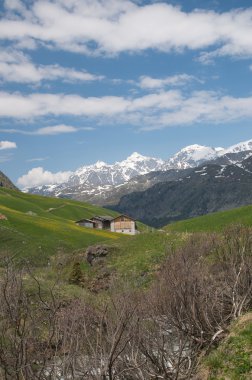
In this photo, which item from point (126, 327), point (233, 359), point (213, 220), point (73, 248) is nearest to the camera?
point (126, 327)

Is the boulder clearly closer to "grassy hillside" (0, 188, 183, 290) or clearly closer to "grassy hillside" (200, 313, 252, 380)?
"grassy hillside" (0, 188, 183, 290)

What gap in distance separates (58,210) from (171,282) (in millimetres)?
168476

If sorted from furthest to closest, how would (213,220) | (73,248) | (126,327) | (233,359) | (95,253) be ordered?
(73,248) → (213,220) → (95,253) → (233,359) → (126,327)

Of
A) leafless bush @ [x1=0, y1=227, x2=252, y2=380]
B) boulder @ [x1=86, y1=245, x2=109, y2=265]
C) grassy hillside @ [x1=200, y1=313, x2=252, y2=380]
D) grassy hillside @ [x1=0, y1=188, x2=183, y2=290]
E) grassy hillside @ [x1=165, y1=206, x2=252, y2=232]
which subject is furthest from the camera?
grassy hillside @ [x1=165, y1=206, x2=252, y2=232]

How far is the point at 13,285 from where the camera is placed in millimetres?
10969

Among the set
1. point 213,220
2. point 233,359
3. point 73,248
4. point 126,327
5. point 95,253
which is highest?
point 213,220

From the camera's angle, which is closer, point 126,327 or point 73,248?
point 126,327

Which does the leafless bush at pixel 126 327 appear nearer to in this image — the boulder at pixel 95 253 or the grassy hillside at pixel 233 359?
the grassy hillside at pixel 233 359

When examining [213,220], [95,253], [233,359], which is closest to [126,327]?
[233,359]

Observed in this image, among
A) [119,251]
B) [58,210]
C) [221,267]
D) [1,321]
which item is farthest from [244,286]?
[58,210]

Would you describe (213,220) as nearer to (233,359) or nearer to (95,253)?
(95,253)

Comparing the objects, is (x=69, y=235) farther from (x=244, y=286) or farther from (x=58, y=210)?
(x=58, y=210)

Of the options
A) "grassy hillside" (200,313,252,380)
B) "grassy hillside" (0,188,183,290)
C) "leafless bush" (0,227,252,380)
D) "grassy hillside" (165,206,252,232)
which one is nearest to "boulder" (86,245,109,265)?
"grassy hillside" (0,188,183,290)

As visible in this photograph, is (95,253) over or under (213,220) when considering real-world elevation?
under
